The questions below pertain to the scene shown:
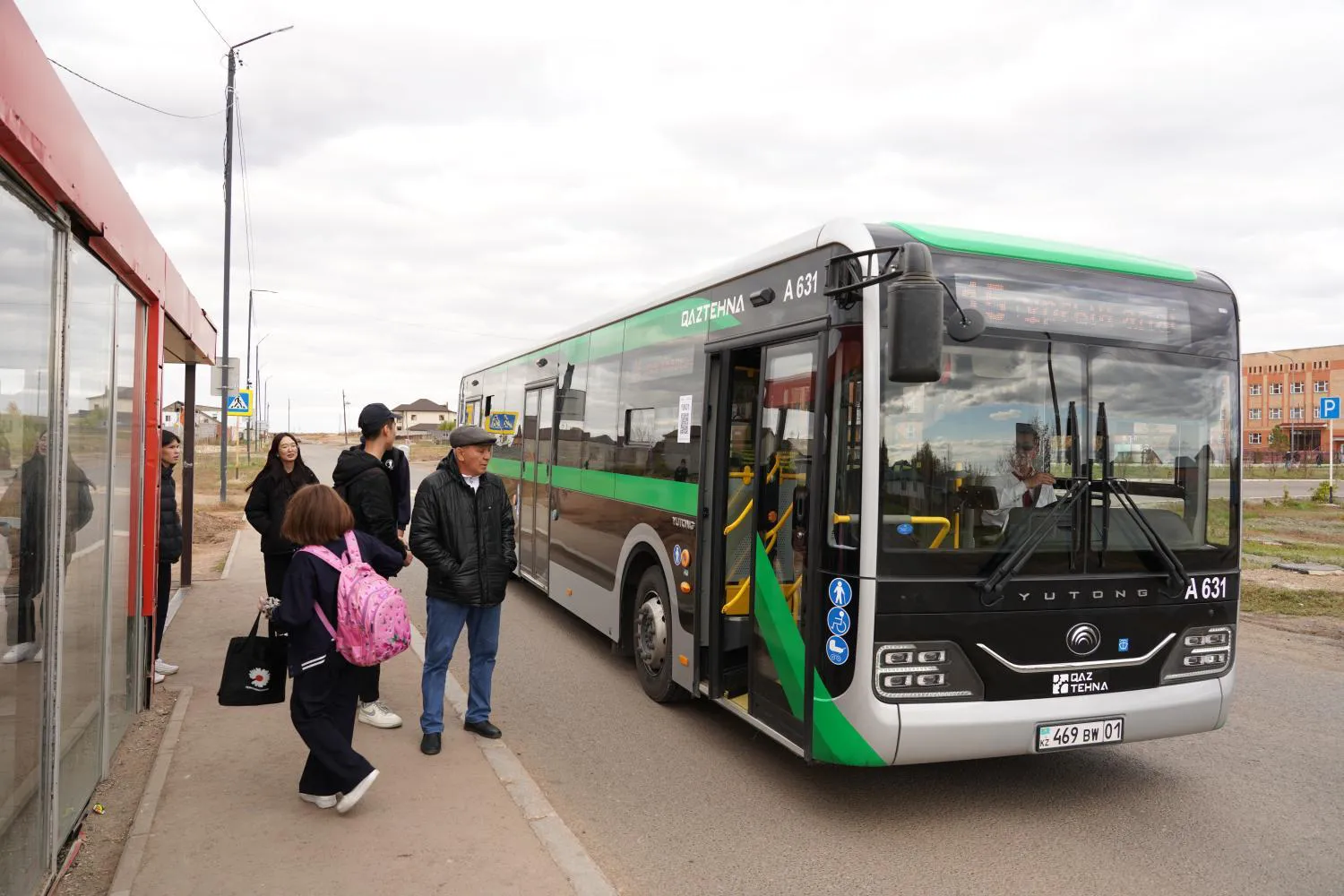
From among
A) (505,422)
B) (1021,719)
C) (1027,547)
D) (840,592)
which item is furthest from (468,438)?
(505,422)

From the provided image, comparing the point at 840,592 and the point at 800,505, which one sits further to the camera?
the point at 800,505

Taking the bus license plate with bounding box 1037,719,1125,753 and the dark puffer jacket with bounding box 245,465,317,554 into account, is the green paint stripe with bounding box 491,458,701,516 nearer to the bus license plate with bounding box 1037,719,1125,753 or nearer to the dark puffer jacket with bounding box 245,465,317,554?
the dark puffer jacket with bounding box 245,465,317,554

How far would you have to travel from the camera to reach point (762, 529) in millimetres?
5797

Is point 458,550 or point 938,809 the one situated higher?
point 458,550

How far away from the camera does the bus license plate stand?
4.80 meters

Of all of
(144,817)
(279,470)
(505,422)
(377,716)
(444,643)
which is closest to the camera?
(144,817)

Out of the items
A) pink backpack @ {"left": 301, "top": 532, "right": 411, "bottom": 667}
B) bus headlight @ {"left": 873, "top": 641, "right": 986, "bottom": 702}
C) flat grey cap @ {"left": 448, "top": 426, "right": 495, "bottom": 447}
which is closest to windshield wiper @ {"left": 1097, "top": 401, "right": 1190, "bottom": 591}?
bus headlight @ {"left": 873, "top": 641, "right": 986, "bottom": 702}

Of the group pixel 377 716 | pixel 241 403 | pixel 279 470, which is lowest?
pixel 377 716

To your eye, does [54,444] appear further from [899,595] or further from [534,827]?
[899,595]

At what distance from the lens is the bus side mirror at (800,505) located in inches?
209

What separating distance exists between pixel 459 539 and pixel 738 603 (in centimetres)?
175

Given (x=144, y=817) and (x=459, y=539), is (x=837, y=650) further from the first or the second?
(x=144, y=817)

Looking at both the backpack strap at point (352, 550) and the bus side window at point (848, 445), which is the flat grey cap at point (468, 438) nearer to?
the backpack strap at point (352, 550)

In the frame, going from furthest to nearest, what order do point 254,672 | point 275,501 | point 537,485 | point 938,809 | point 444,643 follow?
point 537,485
point 275,501
point 444,643
point 938,809
point 254,672
